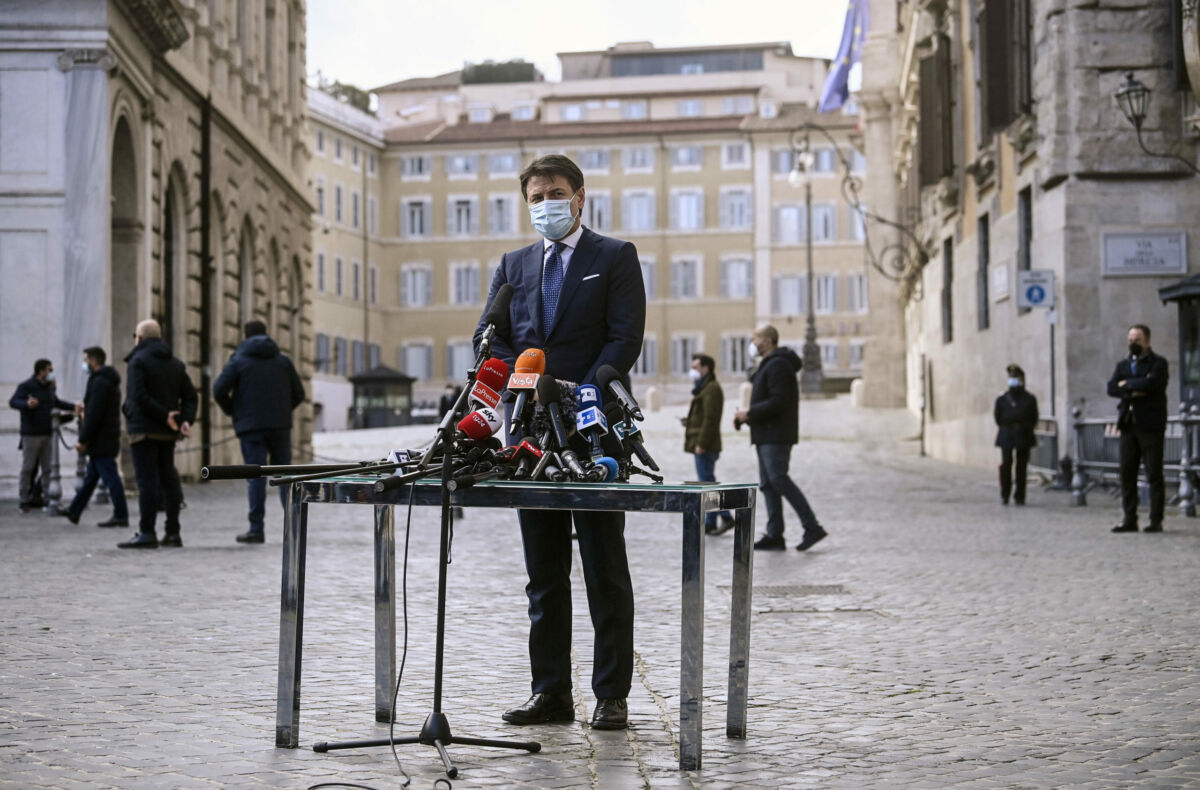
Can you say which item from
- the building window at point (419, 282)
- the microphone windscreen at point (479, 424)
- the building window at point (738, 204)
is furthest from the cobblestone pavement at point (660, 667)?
the building window at point (419, 282)

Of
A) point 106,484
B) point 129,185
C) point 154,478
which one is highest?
point 129,185

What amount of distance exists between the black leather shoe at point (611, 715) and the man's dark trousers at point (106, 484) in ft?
36.9

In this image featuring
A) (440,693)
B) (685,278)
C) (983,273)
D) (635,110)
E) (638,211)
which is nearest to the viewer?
(440,693)

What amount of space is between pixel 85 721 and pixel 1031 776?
3.23m

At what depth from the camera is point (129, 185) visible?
77.8ft

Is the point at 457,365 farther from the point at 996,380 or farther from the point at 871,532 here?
the point at 871,532

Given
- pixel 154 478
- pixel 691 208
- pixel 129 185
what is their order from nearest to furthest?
pixel 154 478
pixel 129 185
pixel 691 208

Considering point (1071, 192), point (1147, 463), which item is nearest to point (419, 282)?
point (1071, 192)

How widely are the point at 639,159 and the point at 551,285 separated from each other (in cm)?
7828

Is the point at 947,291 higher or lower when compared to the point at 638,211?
lower

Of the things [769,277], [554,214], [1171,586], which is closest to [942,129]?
[1171,586]

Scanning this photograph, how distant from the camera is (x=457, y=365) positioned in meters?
84.8

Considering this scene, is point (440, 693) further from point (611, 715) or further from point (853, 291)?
point (853, 291)

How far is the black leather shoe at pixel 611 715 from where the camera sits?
5.94m
